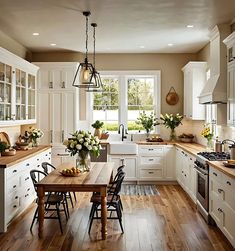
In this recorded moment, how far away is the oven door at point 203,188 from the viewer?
4566 mm

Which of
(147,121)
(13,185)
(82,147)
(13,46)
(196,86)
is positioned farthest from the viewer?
(147,121)

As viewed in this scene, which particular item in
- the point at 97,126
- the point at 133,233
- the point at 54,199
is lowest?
the point at 133,233

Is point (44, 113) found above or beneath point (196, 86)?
beneath

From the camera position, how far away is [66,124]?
288 inches

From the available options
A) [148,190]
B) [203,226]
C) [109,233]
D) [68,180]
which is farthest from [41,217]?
[148,190]

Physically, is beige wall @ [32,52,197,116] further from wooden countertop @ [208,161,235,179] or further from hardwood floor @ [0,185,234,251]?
wooden countertop @ [208,161,235,179]

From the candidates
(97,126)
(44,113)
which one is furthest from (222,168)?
(44,113)

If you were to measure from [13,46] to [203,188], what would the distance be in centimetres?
442

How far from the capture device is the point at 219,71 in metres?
5.21

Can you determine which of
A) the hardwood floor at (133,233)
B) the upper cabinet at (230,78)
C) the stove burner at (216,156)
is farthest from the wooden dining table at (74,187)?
the upper cabinet at (230,78)

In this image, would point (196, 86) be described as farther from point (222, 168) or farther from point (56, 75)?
point (222, 168)

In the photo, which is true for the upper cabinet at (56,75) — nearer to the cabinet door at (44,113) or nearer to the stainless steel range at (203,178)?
the cabinet door at (44,113)

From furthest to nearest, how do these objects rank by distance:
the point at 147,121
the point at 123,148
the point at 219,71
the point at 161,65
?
1. the point at 161,65
2. the point at 147,121
3. the point at 123,148
4. the point at 219,71

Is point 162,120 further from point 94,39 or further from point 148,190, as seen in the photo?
point 94,39
